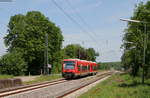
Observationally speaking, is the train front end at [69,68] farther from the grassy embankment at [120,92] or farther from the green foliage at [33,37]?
the green foliage at [33,37]

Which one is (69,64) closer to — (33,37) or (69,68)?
(69,68)

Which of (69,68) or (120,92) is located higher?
(69,68)

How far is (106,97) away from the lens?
1500 centimetres

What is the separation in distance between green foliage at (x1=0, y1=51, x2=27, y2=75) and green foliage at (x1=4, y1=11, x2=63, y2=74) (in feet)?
17.7

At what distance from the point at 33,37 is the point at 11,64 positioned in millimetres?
10278

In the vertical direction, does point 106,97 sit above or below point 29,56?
below

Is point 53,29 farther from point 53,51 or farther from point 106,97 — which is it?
point 106,97

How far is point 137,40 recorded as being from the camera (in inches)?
1297

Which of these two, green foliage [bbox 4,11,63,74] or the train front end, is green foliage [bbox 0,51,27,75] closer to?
green foliage [bbox 4,11,63,74]

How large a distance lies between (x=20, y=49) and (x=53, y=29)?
980 centimetres

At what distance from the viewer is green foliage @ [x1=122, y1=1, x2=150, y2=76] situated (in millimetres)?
27797

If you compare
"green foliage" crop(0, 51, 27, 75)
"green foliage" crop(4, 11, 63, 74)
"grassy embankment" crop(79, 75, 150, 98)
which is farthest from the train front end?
"green foliage" crop(4, 11, 63, 74)

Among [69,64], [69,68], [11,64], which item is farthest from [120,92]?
[11,64]

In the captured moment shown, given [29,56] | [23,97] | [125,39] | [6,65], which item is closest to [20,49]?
[29,56]
